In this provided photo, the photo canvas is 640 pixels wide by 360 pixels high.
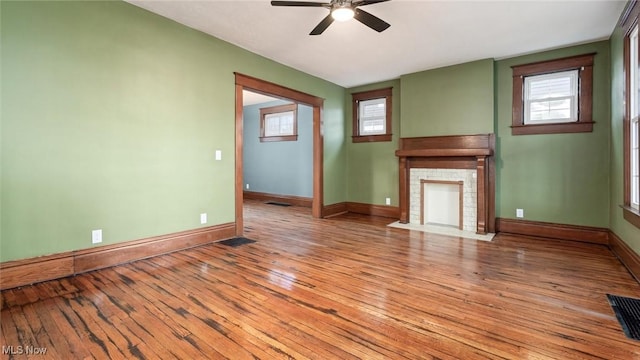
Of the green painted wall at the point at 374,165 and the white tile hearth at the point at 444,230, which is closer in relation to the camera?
the white tile hearth at the point at 444,230

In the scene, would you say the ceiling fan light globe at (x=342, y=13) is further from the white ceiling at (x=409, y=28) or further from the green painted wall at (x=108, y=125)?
the green painted wall at (x=108, y=125)

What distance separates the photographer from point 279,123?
24.9 feet

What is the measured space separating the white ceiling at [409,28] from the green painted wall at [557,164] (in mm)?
338

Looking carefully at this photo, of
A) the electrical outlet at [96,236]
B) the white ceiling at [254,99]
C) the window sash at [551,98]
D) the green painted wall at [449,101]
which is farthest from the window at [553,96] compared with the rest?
the electrical outlet at [96,236]

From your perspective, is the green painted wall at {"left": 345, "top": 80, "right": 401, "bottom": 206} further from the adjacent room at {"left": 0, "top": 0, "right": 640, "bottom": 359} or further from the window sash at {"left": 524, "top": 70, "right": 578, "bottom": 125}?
the window sash at {"left": 524, "top": 70, "right": 578, "bottom": 125}

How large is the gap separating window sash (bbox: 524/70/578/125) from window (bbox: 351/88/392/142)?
2.24m

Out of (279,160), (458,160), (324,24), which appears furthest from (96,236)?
(279,160)

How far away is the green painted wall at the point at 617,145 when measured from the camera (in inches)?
122

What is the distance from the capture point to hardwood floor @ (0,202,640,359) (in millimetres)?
1603

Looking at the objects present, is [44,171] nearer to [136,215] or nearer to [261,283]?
[136,215]

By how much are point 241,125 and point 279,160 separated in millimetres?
3437

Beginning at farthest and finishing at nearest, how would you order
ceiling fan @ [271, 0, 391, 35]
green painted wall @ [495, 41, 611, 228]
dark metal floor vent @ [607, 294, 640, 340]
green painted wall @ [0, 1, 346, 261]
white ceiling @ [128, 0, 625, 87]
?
green painted wall @ [495, 41, 611, 228] → white ceiling @ [128, 0, 625, 87] → ceiling fan @ [271, 0, 391, 35] → green painted wall @ [0, 1, 346, 261] → dark metal floor vent @ [607, 294, 640, 340]

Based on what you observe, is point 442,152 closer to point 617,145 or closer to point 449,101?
point 449,101

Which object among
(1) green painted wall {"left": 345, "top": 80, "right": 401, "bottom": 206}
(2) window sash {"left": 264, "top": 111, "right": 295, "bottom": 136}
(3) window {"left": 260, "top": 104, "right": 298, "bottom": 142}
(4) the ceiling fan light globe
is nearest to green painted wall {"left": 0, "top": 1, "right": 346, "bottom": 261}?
(4) the ceiling fan light globe
